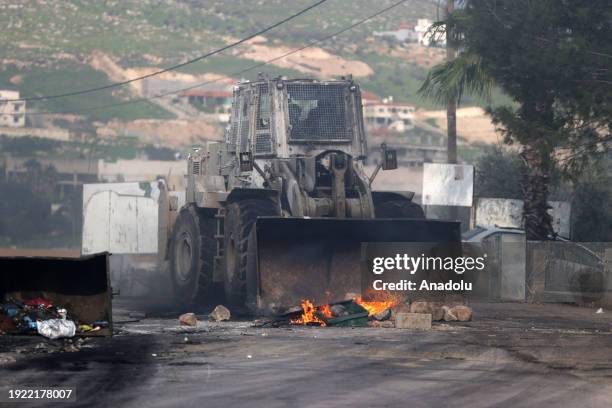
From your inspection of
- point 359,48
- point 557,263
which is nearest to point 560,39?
point 557,263

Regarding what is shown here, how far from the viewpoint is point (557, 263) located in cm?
2489

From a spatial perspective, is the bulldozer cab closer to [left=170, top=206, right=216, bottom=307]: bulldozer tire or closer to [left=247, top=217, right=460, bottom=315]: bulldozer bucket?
[left=247, top=217, right=460, bottom=315]: bulldozer bucket

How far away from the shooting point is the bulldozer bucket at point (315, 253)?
62.5ft

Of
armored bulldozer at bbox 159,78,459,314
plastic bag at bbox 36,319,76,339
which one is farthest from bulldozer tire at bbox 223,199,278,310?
plastic bag at bbox 36,319,76,339

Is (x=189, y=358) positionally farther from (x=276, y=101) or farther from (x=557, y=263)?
(x=557, y=263)

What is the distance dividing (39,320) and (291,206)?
5.67m

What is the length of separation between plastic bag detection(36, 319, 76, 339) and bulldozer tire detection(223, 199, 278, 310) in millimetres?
4624

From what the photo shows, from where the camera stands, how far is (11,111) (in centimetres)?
11238

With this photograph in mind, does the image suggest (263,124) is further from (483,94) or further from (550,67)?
(483,94)

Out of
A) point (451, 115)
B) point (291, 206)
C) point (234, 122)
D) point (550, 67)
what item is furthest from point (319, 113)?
point (451, 115)

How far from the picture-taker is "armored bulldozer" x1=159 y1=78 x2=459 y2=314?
63.2ft

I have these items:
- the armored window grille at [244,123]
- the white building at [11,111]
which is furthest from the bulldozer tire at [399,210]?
the white building at [11,111]

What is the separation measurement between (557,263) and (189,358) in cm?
1279

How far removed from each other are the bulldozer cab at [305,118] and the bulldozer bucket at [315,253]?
187cm
